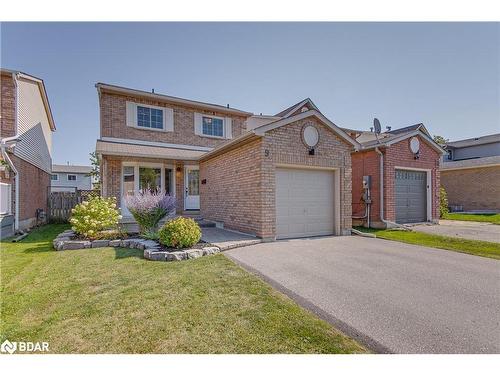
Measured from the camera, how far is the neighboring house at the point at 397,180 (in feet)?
37.4

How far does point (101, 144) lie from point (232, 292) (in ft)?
35.2

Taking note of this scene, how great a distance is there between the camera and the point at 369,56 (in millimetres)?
7547

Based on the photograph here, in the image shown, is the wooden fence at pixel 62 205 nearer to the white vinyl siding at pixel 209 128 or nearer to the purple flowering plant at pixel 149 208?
the white vinyl siding at pixel 209 128

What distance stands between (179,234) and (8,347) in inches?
156

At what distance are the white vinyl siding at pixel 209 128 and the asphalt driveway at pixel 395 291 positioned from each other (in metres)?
9.59

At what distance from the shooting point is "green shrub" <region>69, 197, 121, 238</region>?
25.7 ft

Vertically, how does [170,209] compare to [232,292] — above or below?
above

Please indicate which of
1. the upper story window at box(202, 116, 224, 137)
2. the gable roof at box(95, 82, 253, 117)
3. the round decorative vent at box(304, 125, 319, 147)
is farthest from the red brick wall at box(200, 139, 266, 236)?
the gable roof at box(95, 82, 253, 117)

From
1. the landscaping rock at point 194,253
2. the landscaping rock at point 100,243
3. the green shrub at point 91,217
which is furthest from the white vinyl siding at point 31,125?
the landscaping rock at point 194,253
